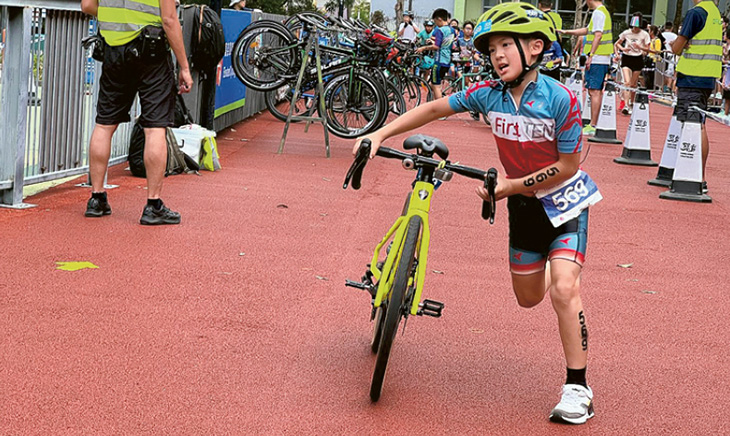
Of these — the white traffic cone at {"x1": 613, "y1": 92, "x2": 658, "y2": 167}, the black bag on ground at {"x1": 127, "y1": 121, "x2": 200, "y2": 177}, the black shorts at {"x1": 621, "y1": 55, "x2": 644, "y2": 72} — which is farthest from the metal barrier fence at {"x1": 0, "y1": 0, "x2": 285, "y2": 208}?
the black shorts at {"x1": 621, "y1": 55, "x2": 644, "y2": 72}

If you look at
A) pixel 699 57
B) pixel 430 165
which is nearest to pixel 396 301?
pixel 430 165

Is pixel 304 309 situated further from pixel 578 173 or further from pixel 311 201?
pixel 311 201

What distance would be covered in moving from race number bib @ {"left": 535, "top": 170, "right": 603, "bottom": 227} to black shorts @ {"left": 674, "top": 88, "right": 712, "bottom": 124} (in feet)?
24.7

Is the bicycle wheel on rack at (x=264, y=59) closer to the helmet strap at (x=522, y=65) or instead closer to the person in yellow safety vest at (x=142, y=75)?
the person in yellow safety vest at (x=142, y=75)

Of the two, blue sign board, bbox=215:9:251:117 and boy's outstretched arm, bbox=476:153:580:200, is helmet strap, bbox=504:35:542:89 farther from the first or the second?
blue sign board, bbox=215:9:251:117

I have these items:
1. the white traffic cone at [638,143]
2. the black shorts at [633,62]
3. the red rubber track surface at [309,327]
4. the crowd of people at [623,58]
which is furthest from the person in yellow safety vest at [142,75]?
the black shorts at [633,62]

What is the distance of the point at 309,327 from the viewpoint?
19.4 ft

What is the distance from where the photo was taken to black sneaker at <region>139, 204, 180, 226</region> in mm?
8266

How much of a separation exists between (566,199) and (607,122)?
13536 millimetres

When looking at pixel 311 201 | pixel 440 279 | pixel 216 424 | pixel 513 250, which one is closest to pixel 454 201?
pixel 311 201

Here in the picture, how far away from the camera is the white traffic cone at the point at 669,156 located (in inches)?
500

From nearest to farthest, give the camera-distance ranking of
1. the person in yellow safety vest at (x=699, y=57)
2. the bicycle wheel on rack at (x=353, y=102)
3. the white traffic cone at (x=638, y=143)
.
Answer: the person in yellow safety vest at (x=699, y=57) < the bicycle wheel on rack at (x=353, y=102) < the white traffic cone at (x=638, y=143)

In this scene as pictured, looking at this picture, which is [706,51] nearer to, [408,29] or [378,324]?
[378,324]

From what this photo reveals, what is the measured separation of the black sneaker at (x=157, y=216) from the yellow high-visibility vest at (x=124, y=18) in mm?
1238
